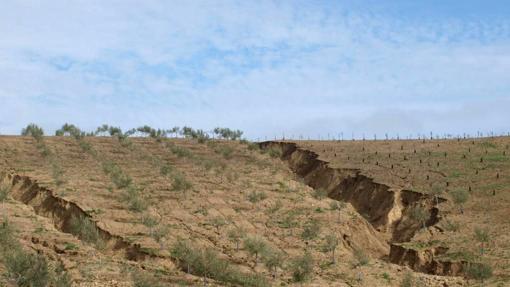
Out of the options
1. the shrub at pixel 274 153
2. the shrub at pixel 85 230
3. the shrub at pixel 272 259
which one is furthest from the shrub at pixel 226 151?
the shrub at pixel 272 259

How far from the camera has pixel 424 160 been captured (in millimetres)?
62688

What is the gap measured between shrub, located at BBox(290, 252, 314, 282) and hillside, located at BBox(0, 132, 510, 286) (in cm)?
12

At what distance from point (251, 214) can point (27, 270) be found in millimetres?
21688

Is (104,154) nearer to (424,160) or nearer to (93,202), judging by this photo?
(93,202)

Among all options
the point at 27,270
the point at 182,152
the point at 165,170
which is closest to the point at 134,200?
the point at 165,170

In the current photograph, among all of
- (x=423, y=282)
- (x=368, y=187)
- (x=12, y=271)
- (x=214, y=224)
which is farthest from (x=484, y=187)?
(x=12, y=271)

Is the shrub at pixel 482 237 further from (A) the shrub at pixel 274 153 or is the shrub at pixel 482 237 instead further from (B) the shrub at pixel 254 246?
(A) the shrub at pixel 274 153

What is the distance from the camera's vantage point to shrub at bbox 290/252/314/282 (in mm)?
33188

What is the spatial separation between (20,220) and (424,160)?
3971 cm

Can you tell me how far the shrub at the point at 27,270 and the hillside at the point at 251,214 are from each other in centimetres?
95

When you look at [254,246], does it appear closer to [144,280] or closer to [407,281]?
[407,281]

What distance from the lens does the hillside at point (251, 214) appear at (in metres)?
33.7

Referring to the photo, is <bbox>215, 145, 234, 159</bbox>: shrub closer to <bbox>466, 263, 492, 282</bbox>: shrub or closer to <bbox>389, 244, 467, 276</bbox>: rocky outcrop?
<bbox>389, 244, 467, 276</bbox>: rocky outcrop

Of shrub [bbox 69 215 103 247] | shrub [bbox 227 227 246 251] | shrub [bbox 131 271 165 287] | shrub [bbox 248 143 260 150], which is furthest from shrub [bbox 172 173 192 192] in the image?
shrub [bbox 248 143 260 150]
